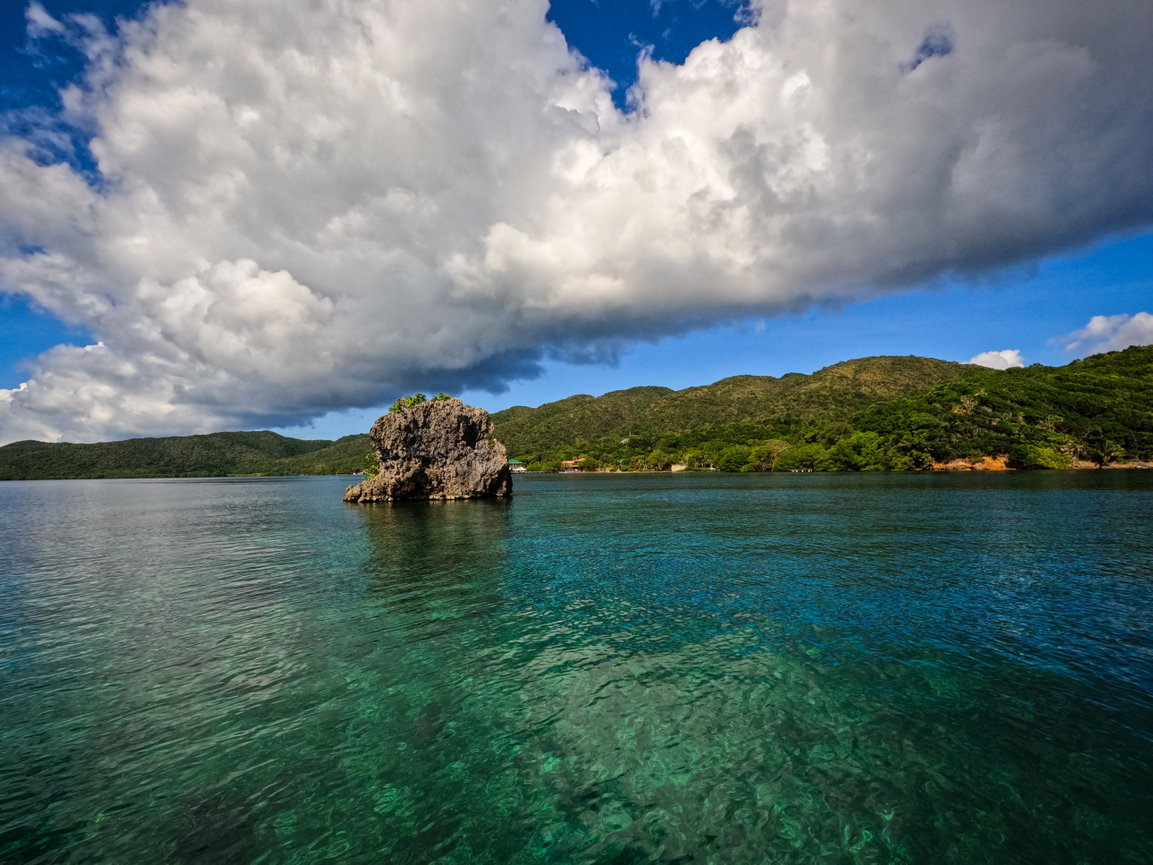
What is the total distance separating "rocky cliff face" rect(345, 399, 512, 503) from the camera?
74062 millimetres

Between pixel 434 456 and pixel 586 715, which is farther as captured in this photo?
pixel 434 456

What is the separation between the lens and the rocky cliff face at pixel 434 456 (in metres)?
74.1

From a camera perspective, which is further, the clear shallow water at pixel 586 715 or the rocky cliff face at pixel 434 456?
the rocky cliff face at pixel 434 456

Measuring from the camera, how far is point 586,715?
11.3m

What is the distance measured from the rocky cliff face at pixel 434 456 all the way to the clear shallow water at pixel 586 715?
48.7 meters

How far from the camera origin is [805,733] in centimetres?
1035

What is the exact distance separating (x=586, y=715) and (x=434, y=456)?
6863 centimetres

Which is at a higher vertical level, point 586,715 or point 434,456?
point 434,456

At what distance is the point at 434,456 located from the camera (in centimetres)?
7594

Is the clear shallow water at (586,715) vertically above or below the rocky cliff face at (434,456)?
below

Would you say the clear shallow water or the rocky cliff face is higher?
the rocky cliff face

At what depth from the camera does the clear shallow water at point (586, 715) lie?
7629 millimetres

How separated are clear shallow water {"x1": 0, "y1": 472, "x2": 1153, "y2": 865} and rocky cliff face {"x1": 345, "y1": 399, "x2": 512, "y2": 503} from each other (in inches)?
1918

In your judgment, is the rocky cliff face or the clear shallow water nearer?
the clear shallow water
